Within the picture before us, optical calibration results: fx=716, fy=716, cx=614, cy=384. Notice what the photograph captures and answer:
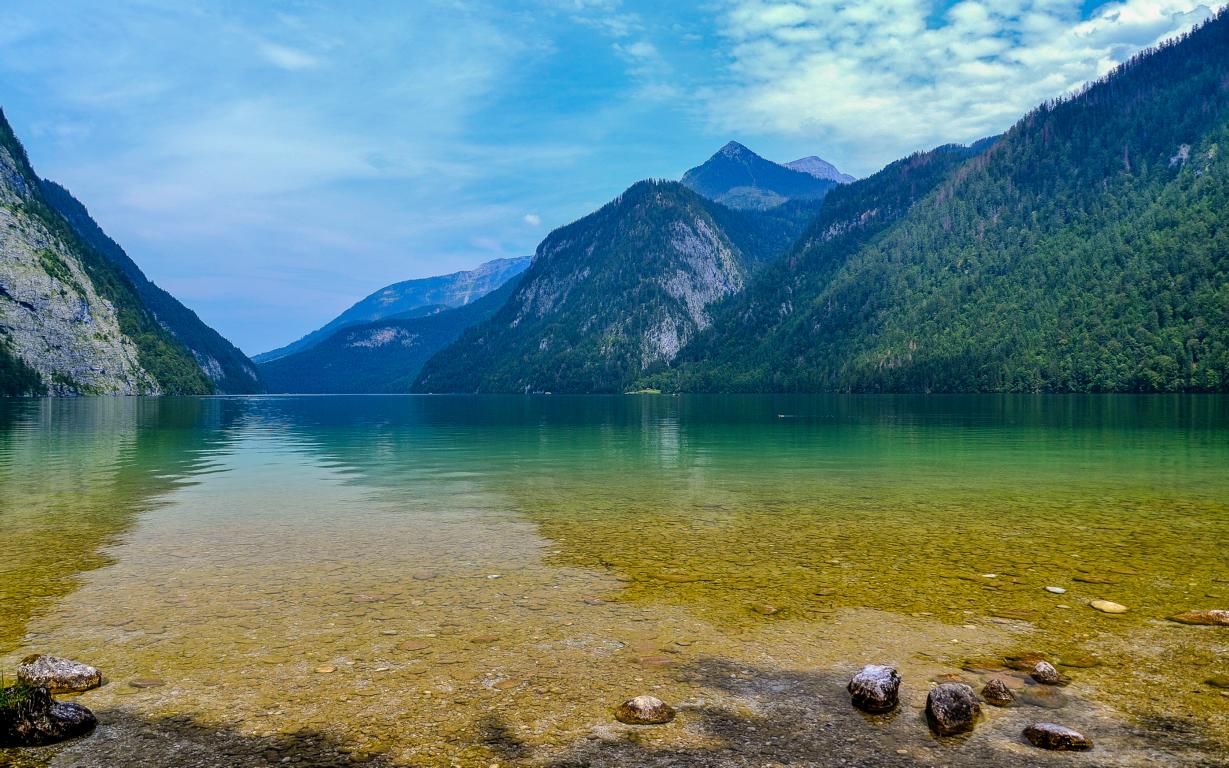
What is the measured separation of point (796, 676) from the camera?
10.8 meters

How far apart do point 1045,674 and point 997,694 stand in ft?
4.30

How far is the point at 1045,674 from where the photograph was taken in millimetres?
10484

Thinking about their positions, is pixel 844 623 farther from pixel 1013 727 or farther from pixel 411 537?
pixel 411 537

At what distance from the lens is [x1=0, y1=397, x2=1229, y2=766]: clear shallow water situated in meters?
8.88

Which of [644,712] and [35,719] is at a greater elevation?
[35,719]

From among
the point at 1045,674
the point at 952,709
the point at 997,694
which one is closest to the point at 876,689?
the point at 952,709

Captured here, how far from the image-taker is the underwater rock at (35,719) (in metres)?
8.68

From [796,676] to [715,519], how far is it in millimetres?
14284

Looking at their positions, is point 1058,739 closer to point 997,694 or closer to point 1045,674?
point 997,694

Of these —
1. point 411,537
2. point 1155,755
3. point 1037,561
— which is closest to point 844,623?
point 1155,755

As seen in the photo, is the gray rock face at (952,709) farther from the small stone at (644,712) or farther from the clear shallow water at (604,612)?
the small stone at (644,712)

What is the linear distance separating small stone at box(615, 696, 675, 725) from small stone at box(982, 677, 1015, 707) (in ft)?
14.2

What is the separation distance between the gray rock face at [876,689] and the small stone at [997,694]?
1.16 meters

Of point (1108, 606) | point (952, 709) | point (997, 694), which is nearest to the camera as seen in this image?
point (952, 709)
